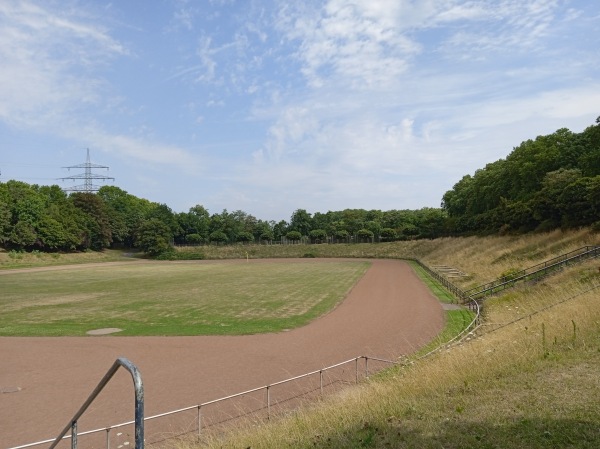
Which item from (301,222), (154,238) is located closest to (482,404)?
(154,238)

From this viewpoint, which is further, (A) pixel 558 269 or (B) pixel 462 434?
(A) pixel 558 269

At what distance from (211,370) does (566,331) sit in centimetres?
1069

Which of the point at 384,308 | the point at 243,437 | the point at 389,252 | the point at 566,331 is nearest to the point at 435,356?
the point at 566,331

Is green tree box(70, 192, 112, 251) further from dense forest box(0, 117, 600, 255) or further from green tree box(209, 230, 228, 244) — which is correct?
green tree box(209, 230, 228, 244)

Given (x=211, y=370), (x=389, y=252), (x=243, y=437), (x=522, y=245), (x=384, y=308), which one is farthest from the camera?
(x=389, y=252)

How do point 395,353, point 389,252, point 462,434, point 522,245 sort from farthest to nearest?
point 389,252, point 522,245, point 395,353, point 462,434

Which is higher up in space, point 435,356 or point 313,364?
point 435,356

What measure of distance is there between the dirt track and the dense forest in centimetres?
2671

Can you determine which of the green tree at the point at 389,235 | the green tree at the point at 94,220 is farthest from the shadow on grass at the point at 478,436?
the green tree at the point at 94,220

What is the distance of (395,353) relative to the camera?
1766 cm

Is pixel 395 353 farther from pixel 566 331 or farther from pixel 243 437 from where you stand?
pixel 243 437

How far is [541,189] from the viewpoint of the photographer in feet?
180

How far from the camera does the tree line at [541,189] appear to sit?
140ft

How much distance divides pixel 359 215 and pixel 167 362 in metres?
139
